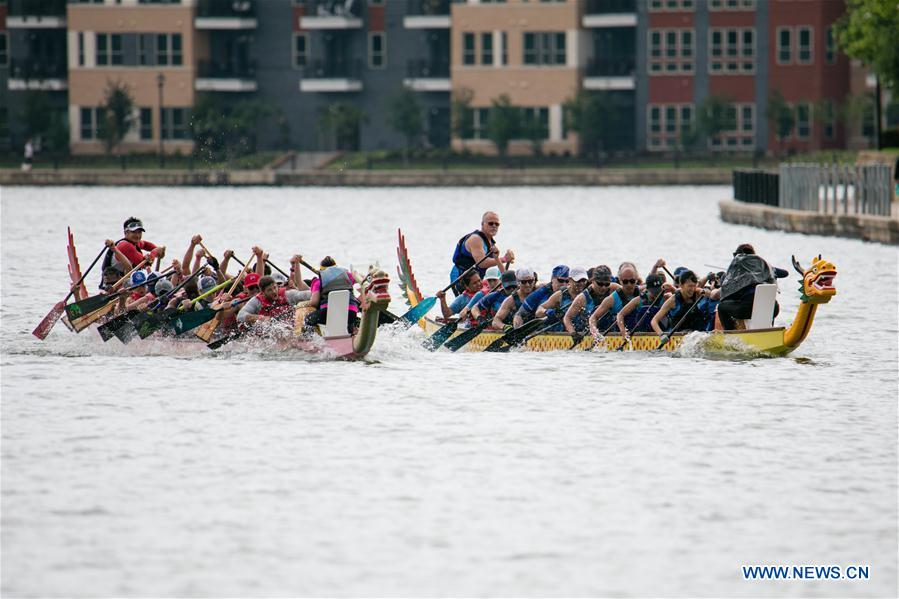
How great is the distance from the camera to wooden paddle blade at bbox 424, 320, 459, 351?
26.3 meters

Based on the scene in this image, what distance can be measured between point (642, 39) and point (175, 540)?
85980 mm

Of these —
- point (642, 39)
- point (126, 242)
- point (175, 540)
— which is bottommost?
point (175, 540)

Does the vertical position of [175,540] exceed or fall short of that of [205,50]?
it falls short

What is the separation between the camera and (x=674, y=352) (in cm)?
2555

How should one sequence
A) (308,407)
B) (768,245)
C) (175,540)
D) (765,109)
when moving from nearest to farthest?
(175,540) → (308,407) → (768,245) → (765,109)

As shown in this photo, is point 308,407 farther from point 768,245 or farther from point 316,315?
point 768,245

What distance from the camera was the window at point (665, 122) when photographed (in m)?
98.2

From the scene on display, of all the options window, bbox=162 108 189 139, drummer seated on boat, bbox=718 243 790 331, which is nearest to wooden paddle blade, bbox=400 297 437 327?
drummer seated on boat, bbox=718 243 790 331

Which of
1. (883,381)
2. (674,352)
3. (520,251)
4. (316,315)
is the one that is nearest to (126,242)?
(316,315)

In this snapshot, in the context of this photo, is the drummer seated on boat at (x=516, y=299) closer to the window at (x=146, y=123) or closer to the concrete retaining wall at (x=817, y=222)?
the concrete retaining wall at (x=817, y=222)

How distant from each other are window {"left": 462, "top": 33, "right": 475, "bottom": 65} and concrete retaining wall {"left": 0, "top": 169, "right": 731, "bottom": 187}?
10051 mm

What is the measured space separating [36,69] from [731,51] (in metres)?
40.0

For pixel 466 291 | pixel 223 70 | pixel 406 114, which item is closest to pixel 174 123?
pixel 223 70

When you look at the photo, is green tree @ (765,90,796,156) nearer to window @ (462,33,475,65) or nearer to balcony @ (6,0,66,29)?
window @ (462,33,475,65)
